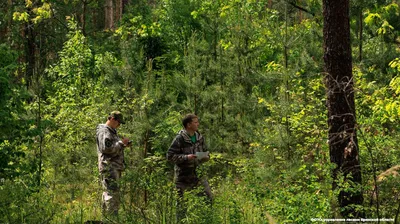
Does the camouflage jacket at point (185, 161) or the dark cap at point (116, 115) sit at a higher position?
the dark cap at point (116, 115)

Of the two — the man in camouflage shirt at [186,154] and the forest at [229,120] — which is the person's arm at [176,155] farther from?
the forest at [229,120]

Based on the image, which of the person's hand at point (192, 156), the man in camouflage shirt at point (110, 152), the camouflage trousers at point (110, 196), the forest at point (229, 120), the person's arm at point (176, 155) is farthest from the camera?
the man in camouflage shirt at point (110, 152)

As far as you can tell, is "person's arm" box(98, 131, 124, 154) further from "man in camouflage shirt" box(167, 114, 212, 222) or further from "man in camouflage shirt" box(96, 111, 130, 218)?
"man in camouflage shirt" box(167, 114, 212, 222)

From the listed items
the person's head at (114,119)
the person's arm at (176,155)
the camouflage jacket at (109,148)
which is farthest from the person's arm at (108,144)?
the person's arm at (176,155)

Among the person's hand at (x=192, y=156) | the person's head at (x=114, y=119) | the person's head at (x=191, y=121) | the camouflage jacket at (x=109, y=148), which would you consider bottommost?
the person's hand at (x=192, y=156)

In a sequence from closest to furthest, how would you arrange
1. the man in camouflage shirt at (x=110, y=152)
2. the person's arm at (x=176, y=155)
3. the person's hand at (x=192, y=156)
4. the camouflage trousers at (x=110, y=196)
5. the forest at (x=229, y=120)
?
1. the forest at (x=229, y=120)
2. the person's hand at (x=192, y=156)
3. the person's arm at (x=176, y=155)
4. the camouflage trousers at (x=110, y=196)
5. the man in camouflage shirt at (x=110, y=152)

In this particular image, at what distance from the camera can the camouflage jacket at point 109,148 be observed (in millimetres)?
8516

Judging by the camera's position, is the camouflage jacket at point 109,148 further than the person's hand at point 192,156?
Yes

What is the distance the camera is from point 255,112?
44.7ft

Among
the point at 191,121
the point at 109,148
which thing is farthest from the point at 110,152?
the point at 191,121

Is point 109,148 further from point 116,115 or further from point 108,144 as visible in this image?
point 116,115

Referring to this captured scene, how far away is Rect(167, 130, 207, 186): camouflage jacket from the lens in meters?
8.18

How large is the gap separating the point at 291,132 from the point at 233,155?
2.81m

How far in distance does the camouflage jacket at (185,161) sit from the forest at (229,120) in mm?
244
